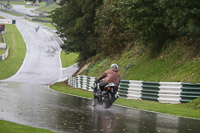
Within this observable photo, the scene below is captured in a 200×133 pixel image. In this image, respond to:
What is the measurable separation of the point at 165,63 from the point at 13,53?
178 ft

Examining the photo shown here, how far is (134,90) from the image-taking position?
2323cm

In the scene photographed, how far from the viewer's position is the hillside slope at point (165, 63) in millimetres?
22859

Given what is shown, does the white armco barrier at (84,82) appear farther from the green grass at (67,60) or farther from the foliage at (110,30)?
the green grass at (67,60)

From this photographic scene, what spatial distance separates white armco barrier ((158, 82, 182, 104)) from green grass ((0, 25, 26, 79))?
114 feet

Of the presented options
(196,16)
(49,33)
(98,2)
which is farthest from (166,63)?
(49,33)

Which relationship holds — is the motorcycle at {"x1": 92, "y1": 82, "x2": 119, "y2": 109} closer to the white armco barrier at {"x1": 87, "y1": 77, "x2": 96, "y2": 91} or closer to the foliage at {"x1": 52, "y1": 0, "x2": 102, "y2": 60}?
the white armco barrier at {"x1": 87, "y1": 77, "x2": 96, "y2": 91}

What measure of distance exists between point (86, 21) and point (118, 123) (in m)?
32.4

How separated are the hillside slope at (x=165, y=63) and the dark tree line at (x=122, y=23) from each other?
0.88 meters

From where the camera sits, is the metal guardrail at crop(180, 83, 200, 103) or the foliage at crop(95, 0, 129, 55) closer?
the metal guardrail at crop(180, 83, 200, 103)

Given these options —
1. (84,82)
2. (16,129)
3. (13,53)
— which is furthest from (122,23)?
(13,53)

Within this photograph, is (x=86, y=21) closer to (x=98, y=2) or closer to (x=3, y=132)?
(x=98, y=2)

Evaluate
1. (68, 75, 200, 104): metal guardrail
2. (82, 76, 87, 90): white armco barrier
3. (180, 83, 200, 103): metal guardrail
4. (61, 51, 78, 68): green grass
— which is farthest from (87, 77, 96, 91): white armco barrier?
(61, 51, 78, 68): green grass

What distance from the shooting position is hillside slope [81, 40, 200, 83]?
22859mm

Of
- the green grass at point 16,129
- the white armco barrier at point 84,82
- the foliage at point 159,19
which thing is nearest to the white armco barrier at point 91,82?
the white armco barrier at point 84,82
